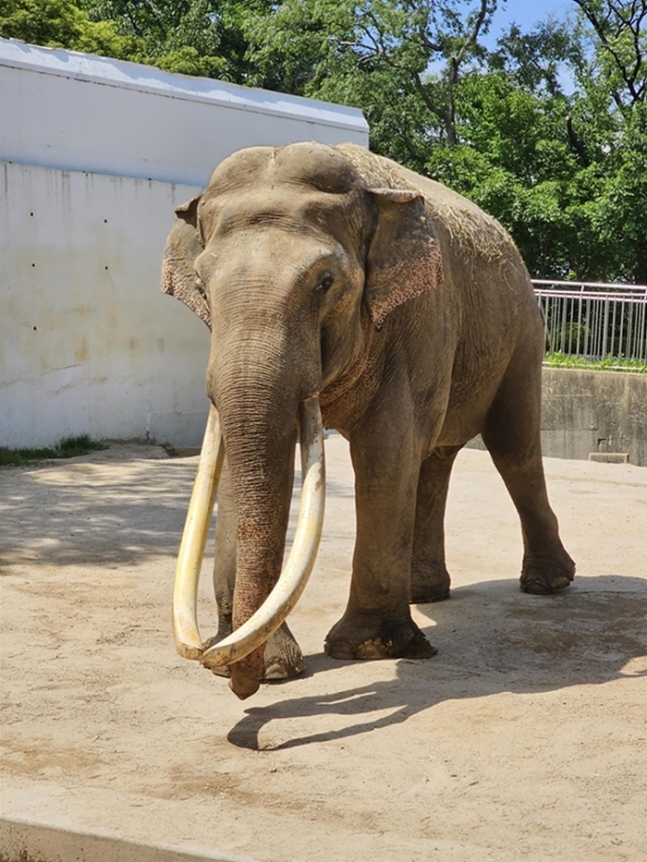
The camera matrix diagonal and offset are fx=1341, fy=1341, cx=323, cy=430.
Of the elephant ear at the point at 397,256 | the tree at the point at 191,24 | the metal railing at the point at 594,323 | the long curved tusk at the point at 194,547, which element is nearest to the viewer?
the long curved tusk at the point at 194,547

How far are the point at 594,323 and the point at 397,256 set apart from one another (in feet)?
50.3

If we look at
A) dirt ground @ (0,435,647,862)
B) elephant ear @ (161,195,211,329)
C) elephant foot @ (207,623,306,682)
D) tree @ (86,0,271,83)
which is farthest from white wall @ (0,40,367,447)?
tree @ (86,0,271,83)

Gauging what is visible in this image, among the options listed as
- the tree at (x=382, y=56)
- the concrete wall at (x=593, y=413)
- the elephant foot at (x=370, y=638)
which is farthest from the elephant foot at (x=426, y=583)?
the tree at (x=382, y=56)

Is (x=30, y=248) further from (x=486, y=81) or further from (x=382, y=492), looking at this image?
(x=486, y=81)

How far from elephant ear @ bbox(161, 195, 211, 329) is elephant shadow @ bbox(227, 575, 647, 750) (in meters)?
1.71

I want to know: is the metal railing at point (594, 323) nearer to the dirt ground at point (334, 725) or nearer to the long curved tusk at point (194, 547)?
the dirt ground at point (334, 725)

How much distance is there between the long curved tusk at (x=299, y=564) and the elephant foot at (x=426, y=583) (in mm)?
2635

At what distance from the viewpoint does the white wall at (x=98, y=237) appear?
13.0 metres

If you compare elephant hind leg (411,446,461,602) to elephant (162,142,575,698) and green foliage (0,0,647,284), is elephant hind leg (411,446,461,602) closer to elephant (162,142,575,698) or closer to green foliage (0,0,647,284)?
elephant (162,142,575,698)

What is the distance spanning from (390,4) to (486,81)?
5.01 metres

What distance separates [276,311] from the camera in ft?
15.9

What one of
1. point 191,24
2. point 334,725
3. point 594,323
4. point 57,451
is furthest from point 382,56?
point 334,725

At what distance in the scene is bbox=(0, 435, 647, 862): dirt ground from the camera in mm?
4109

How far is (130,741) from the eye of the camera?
4941 mm
